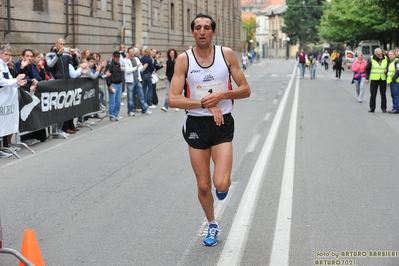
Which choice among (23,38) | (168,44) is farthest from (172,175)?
(168,44)

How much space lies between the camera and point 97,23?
33438 mm

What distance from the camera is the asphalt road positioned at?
237 inches

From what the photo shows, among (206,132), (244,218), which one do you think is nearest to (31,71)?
(244,218)

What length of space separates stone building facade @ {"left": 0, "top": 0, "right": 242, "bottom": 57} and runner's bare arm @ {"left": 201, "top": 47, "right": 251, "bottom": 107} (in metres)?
18.8

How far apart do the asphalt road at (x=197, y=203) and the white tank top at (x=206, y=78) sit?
4.38 ft

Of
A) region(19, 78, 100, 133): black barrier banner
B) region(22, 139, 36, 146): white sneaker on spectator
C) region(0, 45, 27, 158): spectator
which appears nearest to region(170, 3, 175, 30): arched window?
region(19, 78, 100, 133): black barrier banner

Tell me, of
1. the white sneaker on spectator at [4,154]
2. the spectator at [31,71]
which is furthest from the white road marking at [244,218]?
the spectator at [31,71]

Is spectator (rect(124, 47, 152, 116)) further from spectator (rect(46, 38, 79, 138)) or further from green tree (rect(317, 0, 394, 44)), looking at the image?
green tree (rect(317, 0, 394, 44))

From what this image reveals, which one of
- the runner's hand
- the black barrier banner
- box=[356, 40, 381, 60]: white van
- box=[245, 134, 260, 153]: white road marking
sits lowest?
box=[245, 134, 260, 153]: white road marking

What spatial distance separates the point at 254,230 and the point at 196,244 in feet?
2.37

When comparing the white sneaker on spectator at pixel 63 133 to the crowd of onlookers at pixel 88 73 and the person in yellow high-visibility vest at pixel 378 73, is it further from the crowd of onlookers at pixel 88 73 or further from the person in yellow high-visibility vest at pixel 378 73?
the person in yellow high-visibility vest at pixel 378 73

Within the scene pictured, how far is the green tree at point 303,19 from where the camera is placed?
124562 mm

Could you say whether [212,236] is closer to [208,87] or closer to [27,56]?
[208,87]

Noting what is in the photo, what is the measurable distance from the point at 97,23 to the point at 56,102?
19619 millimetres
